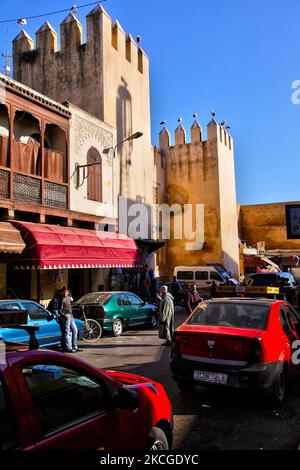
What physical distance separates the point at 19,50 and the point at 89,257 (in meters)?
14.3

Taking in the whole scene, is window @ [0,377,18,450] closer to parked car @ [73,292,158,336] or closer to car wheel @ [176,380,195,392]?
car wheel @ [176,380,195,392]

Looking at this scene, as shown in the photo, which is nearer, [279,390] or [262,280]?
[279,390]

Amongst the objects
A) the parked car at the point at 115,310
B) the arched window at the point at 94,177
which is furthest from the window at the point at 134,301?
the arched window at the point at 94,177

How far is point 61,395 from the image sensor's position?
9.87 feet

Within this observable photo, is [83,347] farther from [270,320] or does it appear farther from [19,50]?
[19,50]

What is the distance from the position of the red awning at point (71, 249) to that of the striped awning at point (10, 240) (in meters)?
0.30

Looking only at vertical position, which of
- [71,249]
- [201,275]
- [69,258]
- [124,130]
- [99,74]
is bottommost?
[201,275]

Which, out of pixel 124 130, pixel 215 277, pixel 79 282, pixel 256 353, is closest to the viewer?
pixel 256 353

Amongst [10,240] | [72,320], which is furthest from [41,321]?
[10,240]

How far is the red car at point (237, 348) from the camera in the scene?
561 cm

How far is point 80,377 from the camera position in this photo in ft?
10.6

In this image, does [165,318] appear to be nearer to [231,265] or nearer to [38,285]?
[38,285]

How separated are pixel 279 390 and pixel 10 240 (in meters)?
9.82

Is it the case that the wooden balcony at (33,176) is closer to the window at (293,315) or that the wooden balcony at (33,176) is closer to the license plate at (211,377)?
the window at (293,315)
